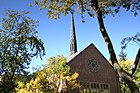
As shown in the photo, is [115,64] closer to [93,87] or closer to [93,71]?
[93,87]

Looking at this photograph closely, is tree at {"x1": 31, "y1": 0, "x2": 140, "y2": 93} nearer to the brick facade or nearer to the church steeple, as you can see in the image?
the brick facade

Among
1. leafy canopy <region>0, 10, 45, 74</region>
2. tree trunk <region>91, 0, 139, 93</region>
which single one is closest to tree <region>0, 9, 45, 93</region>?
leafy canopy <region>0, 10, 45, 74</region>

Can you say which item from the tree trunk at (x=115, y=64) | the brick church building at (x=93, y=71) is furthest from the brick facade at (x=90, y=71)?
the tree trunk at (x=115, y=64)

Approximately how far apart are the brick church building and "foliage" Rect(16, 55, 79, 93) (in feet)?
6.88

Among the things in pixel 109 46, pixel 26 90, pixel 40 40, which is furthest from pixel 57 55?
pixel 109 46

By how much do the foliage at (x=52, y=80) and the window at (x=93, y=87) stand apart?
279 centimetres

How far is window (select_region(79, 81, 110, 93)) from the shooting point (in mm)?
24603

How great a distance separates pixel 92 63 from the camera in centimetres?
2712

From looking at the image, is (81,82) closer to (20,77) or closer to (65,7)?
(20,77)

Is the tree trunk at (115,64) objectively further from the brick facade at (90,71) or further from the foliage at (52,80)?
the brick facade at (90,71)

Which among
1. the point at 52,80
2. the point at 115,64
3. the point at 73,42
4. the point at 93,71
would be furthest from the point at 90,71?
the point at 115,64

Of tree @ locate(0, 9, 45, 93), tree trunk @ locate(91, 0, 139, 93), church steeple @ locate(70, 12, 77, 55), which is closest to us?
tree trunk @ locate(91, 0, 139, 93)

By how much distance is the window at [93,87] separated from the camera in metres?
24.6

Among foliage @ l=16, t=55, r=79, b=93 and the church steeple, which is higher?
the church steeple
